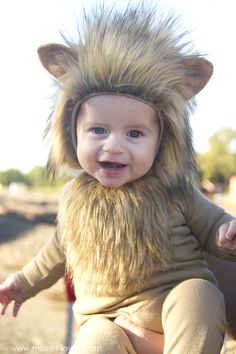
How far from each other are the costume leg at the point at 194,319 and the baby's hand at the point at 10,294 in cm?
56

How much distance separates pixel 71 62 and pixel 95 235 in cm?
44

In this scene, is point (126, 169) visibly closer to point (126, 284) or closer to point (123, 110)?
point (123, 110)

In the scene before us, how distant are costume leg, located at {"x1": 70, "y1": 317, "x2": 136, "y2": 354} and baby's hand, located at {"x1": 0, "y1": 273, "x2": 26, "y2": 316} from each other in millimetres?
403

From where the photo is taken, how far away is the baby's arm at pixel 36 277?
1.46 metres

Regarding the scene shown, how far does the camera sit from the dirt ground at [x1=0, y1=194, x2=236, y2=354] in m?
2.31

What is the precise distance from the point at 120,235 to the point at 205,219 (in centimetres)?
23

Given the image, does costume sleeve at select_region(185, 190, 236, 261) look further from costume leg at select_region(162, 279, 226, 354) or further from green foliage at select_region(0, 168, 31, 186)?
green foliage at select_region(0, 168, 31, 186)

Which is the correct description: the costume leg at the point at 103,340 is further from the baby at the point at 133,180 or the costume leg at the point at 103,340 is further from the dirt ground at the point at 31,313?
the dirt ground at the point at 31,313

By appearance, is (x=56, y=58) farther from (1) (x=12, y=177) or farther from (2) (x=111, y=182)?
(1) (x=12, y=177)

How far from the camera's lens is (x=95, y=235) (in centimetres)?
120

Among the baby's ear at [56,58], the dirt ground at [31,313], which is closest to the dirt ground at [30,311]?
the dirt ground at [31,313]

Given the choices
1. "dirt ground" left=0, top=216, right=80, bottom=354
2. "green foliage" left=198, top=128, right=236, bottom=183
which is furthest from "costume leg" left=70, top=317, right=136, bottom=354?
"green foliage" left=198, top=128, right=236, bottom=183

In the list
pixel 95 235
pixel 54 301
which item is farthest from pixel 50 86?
pixel 54 301

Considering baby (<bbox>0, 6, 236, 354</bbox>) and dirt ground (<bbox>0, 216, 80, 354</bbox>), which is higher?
baby (<bbox>0, 6, 236, 354</bbox>)
